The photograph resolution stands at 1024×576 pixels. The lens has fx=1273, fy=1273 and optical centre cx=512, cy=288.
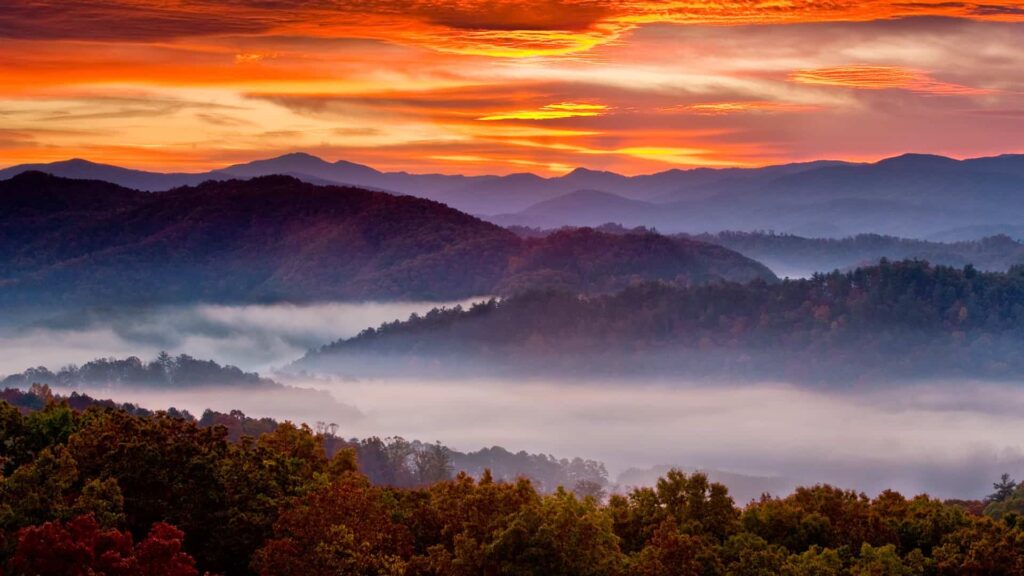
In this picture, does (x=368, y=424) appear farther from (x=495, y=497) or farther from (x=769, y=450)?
(x=495, y=497)

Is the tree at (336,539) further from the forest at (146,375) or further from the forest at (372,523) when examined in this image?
the forest at (146,375)

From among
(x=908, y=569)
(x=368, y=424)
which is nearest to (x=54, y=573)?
(x=908, y=569)

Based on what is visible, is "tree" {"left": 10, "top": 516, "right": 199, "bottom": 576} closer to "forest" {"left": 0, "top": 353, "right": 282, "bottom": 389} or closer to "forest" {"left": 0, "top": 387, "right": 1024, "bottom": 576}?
"forest" {"left": 0, "top": 387, "right": 1024, "bottom": 576}

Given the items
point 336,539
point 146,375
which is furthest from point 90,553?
point 146,375

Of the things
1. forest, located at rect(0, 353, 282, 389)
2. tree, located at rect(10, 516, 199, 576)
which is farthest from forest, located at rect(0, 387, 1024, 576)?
forest, located at rect(0, 353, 282, 389)

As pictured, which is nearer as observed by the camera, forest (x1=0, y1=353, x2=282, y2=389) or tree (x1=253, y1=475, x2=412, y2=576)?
tree (x1=253, y1=475, x2=412, y2=576)

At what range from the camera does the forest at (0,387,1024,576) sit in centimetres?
2208

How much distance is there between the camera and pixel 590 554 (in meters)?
23.2

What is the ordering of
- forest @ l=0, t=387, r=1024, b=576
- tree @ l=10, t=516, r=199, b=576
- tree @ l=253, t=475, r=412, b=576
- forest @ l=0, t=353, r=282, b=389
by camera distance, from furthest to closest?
forest @ l=0, t=353, r=282, b=389 → tree @ l=253, t=475, r=412, b=576 → forest @ l=0, t=387, r=1024, b=576 → tree @ l=10, t=516, r=199, b=576

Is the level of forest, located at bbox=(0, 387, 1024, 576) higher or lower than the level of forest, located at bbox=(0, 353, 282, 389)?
lower

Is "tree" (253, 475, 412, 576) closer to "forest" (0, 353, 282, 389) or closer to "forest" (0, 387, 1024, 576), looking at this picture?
"forest" (0, 387, 1024, 576)

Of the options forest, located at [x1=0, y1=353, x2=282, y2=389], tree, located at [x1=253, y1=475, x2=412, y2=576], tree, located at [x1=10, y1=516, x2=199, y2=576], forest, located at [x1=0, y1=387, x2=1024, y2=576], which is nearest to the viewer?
tree, located at [x1=10, y1=516, x2=199, y2=576]

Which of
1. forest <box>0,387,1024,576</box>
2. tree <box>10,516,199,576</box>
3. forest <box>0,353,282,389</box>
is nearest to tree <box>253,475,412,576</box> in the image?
forest <box>0,387,1024,576</box>

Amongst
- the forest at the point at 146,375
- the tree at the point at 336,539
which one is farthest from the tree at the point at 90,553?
the forest at the point at 146,375
